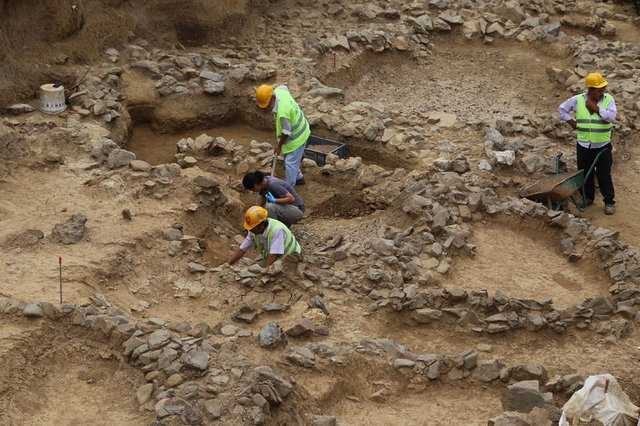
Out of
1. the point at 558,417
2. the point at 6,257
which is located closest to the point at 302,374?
the point at 558,417

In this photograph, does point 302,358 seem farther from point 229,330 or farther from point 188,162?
point 188,162

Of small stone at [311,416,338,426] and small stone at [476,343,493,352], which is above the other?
small stone at [311,416,338,426]

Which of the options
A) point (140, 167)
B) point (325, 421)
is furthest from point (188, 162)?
point (325, 421)

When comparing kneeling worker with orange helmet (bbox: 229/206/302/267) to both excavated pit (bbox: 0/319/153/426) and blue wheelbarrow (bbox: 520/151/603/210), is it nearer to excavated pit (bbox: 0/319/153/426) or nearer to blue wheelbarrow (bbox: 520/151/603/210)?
excavated pit (bbox: 0/319/153/426)

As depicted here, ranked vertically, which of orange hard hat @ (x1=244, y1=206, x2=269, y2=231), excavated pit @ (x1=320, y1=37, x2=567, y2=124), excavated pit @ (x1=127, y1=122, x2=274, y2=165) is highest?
orange hard hat @ (x1=244, y1=206, x2=269, y2=231)

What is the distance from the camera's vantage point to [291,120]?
10445mm

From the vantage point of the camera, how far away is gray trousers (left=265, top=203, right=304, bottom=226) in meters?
9.85

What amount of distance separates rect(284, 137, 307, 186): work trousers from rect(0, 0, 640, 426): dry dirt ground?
0.48 m

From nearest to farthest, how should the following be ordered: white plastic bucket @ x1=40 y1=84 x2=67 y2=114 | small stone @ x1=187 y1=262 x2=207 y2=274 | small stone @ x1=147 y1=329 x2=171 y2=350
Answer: small stone @ x1=147 y1=329 x2=171 y2=350 < small stone @ x1=187 y1=262 x2=207 y2=274 < white plastic bucket @ x1=40 y1=84 x2=67 y2=114

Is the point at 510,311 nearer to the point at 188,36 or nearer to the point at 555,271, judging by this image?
the point at 555,271

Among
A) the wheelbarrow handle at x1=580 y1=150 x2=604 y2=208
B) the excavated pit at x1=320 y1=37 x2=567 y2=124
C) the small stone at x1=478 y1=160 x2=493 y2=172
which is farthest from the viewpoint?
the excavated pit at x1=320 y1=37 x2=567 y2=124

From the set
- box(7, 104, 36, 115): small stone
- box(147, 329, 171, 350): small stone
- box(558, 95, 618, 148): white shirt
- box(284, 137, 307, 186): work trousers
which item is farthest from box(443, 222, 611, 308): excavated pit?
box(7, 104, 36, 115): small stone

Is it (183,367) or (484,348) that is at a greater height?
(183,367)

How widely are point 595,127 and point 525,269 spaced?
2224mm
